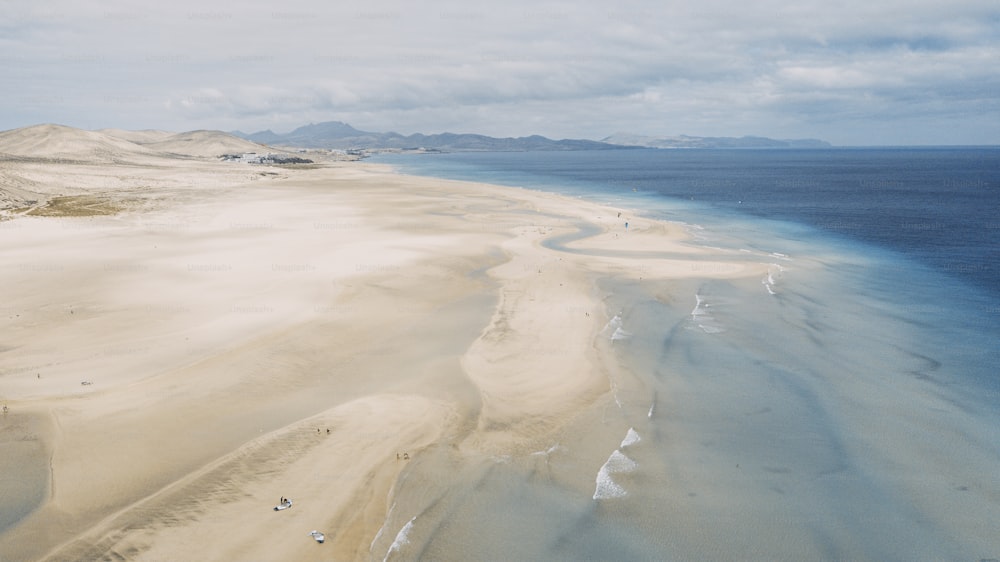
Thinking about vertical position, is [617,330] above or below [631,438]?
above

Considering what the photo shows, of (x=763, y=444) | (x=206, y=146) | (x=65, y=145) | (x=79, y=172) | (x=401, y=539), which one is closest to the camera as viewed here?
(x=401, y=539)

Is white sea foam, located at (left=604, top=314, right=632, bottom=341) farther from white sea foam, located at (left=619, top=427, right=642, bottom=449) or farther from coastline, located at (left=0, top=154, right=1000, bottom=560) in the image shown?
white sea foam, located at (left=619, top=427, right=642, bottom=449)

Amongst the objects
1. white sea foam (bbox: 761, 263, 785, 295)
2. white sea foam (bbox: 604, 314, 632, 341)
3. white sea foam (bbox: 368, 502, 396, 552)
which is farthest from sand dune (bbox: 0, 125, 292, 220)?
white sea foam (bbox: 761, 263, 785, 295)

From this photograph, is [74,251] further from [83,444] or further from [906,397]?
[906,397]

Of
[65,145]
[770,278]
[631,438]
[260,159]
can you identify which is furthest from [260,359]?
[260,159]

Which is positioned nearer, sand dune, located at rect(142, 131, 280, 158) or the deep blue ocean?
the deep blue ocean

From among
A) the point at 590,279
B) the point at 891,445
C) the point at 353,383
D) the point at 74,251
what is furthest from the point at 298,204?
the point at 891,445

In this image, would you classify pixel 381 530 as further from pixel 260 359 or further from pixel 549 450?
pixel 260 359
